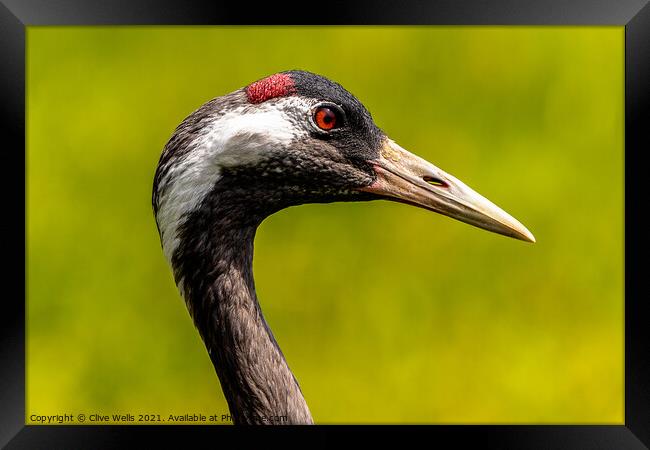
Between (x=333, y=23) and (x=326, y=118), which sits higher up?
(x=333, y=23)

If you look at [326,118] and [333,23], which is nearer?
[326,118]

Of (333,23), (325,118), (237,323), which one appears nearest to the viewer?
(325,118)

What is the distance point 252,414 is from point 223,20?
1912 millimetres

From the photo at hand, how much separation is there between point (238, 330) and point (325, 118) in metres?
1.04

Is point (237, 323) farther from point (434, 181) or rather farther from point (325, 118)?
point (434, 181)

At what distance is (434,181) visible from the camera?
3.54 metres

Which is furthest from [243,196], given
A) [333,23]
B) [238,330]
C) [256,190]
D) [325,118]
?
[333,23]

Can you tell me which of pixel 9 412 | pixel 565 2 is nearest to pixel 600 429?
pixel 565 2

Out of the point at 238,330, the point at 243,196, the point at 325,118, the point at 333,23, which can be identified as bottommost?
the point at 238,330

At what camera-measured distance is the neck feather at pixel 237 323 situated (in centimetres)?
339

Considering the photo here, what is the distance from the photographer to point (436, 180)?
11.6ft

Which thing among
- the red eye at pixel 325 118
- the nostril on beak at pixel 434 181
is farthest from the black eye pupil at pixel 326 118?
the nostril on beak at pixel 434 181

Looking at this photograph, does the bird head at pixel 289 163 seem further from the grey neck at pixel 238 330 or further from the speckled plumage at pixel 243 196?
the grey neck at pixel 238 330

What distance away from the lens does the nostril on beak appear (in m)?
3.51
